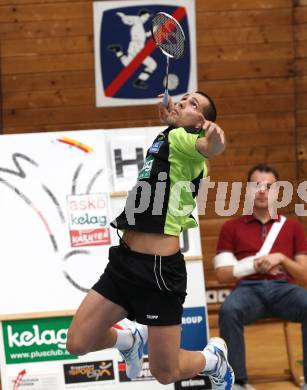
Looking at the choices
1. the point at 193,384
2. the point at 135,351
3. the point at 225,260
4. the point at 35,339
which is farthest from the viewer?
the point at 225,260

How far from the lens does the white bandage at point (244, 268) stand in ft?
21.8

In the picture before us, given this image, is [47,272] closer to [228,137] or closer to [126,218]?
[126,218]

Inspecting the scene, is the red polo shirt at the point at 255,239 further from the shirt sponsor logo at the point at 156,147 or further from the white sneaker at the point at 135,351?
the shirt sponsor logo at the point at 156,147

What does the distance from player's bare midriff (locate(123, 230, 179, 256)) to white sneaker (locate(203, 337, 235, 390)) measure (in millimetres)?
851

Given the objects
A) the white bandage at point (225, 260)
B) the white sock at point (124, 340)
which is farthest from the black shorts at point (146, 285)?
the white bandage at point (225, 260)

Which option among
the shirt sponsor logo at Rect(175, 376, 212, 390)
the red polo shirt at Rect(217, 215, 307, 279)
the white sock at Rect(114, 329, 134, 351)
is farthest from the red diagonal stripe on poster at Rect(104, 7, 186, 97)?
the white sock at Rect(114, 329, 134, 351)

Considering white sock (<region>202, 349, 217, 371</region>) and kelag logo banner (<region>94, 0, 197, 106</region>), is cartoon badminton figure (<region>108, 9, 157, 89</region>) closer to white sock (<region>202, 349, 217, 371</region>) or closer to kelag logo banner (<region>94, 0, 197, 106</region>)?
kelag logo banner (<region>94, 0, 197, 106</region>)

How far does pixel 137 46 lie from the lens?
860 centimetres

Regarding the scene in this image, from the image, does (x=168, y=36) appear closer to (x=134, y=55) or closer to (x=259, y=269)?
(x=259, y=269)

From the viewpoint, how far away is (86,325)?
5.02 meters

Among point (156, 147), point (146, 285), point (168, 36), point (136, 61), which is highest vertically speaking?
point (168, 36)

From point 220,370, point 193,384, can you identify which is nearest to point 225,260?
point 193,384

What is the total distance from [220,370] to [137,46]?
3.94 meters

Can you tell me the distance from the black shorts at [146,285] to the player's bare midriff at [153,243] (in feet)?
0.08
